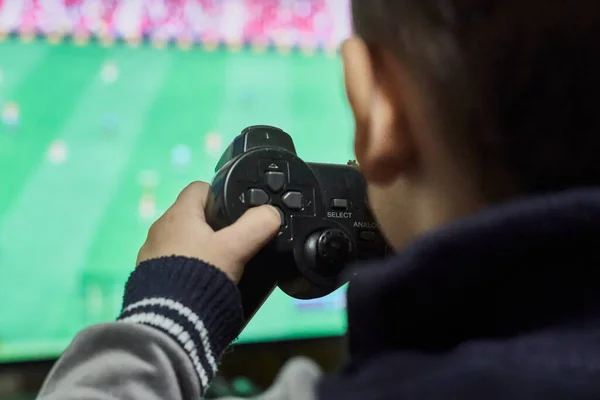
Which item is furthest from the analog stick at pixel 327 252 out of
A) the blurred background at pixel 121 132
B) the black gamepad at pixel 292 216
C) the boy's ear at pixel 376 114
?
the blurred background at pixel 121 132

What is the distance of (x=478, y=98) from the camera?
0.76 feet

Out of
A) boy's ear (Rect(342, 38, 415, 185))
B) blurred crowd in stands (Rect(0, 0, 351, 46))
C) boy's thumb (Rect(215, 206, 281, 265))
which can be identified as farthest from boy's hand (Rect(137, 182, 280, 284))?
blurred crowd in stands (Rect(0, 0, 351, 46))

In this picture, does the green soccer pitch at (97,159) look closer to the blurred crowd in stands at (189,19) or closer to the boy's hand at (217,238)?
the blurred crowd in stands at (189,19)

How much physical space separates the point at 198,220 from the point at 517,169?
0.23 m

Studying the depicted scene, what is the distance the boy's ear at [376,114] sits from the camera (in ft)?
0.89

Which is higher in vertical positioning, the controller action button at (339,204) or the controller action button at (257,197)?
the controller action button at (257,197)

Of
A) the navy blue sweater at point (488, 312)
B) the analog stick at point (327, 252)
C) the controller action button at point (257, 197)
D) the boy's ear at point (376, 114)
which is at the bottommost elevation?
the analog stick at point (327, 252)

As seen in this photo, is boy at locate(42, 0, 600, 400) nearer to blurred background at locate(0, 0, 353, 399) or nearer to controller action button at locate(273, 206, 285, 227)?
controller action button at locate(273, 206, 285, 227)

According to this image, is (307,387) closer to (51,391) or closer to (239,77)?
(51,391)

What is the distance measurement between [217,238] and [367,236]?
0.11m

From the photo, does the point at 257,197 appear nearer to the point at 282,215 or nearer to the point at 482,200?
the point at 282,215

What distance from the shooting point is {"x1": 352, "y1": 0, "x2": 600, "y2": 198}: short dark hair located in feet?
0.70

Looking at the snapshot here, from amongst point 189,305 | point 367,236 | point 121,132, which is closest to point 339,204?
point 367,236

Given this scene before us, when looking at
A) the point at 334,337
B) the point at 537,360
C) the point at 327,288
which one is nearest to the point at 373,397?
the point at 537,360
